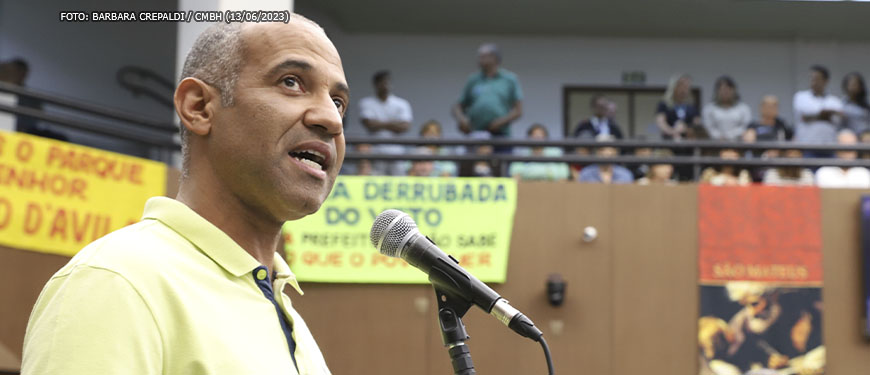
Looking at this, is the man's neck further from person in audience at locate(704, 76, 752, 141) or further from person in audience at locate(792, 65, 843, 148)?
person in audience at locate(704, 76, 752, 141)

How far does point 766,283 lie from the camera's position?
25.8 ft

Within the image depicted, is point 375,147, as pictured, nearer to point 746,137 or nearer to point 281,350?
point 746,137

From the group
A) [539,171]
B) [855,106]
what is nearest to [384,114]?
[539,171]

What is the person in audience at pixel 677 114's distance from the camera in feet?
30.6

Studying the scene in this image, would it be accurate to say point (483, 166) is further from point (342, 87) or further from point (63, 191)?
A: point (342, 87)

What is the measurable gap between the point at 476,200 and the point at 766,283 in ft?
7.97

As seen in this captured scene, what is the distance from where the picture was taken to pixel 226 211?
1637mm

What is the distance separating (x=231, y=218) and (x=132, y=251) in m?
0.27

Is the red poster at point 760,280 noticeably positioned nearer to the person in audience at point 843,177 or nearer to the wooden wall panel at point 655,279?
the wooden wall panel at point 655,279

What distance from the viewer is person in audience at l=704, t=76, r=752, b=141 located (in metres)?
9.71

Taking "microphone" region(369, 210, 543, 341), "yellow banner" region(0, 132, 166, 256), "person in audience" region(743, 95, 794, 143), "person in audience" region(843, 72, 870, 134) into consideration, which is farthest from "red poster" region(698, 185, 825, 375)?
"microphone" region(369, 210, 543, 341)

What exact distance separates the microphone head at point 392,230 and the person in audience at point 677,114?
7.62 meters

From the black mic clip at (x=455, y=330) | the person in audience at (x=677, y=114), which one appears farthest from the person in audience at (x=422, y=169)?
the black mic clip at (x=455, y=330)

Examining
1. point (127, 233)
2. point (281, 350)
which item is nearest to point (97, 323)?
point (127, 233)
